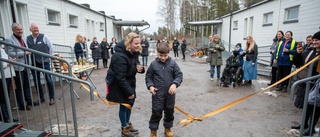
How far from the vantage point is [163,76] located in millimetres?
2943

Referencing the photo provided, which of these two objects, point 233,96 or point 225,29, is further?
point 225,29

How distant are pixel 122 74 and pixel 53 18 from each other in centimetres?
871

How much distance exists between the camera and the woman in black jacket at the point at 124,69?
9.12ft

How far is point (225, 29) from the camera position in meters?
19.4

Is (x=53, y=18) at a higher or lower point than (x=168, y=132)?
higher

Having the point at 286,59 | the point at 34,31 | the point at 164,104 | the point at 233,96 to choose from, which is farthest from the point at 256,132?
the point at 34,31

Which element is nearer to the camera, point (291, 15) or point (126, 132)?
point (126, 132)

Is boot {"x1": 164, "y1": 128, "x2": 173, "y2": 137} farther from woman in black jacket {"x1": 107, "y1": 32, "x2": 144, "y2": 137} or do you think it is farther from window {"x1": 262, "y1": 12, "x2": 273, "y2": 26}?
window {"x1": 262, "y1": 12, "x2": 273, "y2": 26}

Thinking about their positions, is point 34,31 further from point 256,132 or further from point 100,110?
point 256,132

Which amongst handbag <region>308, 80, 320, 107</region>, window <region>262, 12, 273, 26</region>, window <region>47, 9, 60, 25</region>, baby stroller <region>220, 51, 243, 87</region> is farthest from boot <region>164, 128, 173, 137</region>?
window <region>262, 12, 273, 26</region>

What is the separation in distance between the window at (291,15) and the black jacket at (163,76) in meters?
8.43

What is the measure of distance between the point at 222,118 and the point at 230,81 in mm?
2858

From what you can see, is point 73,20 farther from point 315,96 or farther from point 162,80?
point 315,96

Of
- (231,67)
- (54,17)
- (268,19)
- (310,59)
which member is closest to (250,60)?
(231,67)
